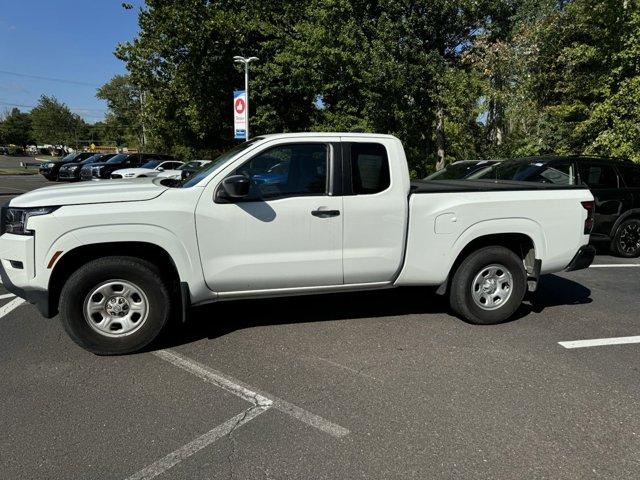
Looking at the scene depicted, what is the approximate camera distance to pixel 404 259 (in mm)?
4719

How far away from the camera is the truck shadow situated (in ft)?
16.0

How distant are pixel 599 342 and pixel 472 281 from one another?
49.0 inches

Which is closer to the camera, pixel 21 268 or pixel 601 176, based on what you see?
pixel 21 268

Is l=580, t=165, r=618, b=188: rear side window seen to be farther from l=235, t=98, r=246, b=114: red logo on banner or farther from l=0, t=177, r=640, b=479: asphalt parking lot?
l=235, t=98, r=246, b=114: red logo on banner

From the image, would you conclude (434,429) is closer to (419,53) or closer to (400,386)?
(400,386)

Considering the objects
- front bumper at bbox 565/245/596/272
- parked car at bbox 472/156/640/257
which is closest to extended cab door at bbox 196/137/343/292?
front bumper at bbox 565/245/596/272

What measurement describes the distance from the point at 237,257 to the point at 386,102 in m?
17.1

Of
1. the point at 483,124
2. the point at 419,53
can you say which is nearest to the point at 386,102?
the point at 419,53

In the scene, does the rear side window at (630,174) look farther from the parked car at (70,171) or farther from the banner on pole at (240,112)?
the parked car at (70,171)

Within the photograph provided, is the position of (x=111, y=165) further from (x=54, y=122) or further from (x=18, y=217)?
(x=54, y=122)

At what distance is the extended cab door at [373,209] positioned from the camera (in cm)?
450

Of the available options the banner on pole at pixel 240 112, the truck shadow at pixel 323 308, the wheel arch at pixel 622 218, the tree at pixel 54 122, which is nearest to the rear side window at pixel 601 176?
the wheel arch at pixel 622 218

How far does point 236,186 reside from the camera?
4000 mm

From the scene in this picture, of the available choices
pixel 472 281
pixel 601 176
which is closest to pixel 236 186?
pixel 472 281
